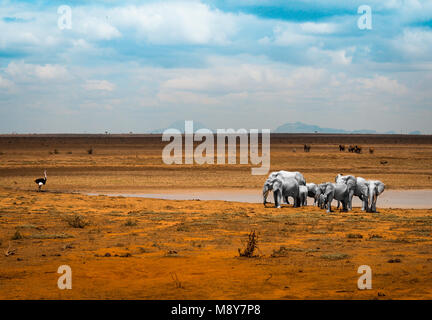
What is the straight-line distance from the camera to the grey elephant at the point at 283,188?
69.7 ft

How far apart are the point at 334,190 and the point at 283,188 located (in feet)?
6.94

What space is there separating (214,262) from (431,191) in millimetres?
19670

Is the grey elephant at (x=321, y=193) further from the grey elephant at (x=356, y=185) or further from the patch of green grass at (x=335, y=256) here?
the patch of green grass at (x=335, y=256)

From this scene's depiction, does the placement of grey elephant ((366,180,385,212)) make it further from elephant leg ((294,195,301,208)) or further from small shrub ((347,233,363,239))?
small shrub ((347,233,363,239))

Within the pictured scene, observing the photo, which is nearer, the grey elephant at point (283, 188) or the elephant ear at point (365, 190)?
the elephant ear at point (365, 190)

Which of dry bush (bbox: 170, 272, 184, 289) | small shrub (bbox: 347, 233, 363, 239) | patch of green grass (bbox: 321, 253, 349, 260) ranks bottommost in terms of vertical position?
dry bush (bbox: 170, 272, 184, 289)

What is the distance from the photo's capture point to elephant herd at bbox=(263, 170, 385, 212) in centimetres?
2006

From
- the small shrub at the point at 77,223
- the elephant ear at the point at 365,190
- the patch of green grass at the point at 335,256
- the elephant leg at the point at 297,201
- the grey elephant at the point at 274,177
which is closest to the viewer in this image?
the patch of green grass at the point at 335,256
